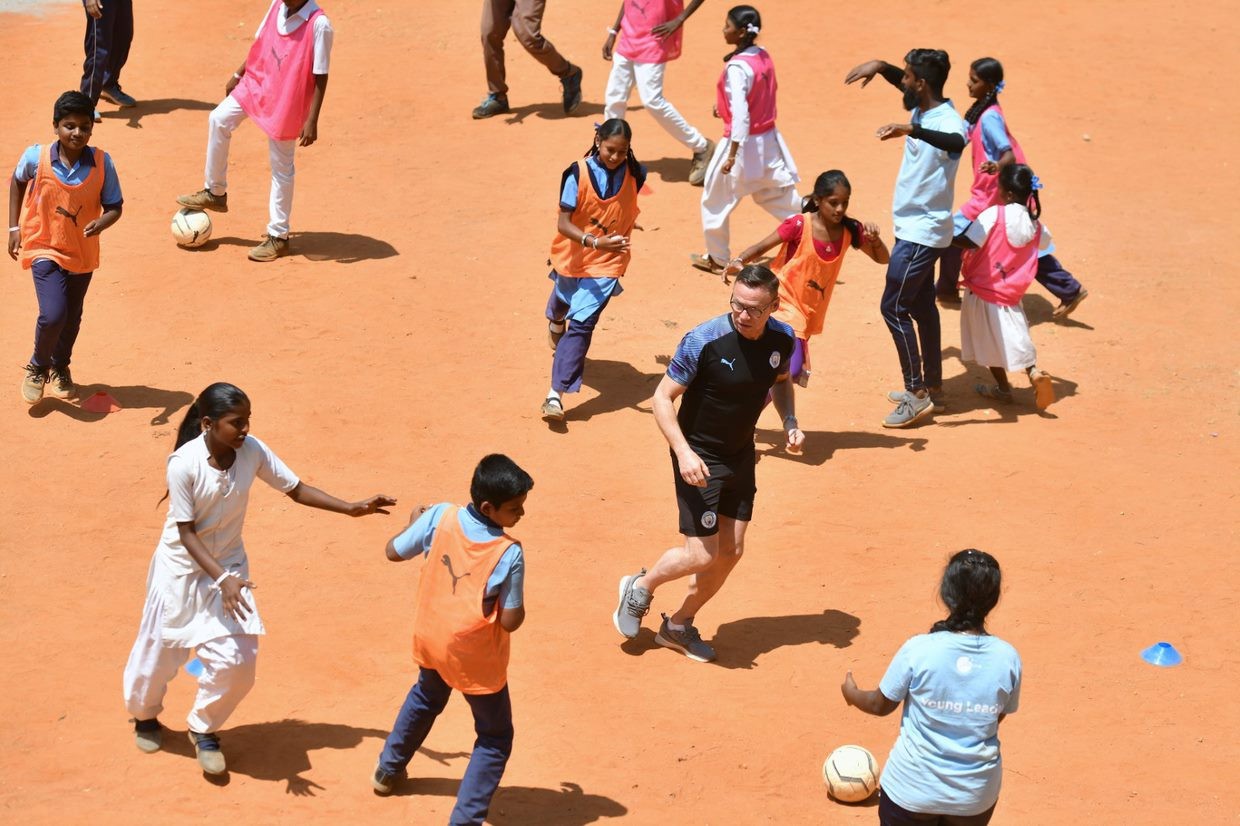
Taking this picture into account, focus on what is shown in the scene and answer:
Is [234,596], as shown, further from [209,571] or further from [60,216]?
[60,216]

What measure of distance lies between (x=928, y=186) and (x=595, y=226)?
7.56 feet

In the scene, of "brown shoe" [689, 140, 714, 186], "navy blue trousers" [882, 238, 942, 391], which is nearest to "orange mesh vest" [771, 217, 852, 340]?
"navy blue trousers" [882, 238, 942, 391]

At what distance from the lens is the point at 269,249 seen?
1193 centimetres

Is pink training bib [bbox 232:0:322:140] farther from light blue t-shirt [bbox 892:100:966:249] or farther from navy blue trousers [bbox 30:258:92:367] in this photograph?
light blue t-shirt [bbox 892:100:966:249]

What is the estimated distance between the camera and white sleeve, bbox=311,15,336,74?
11.3 metres

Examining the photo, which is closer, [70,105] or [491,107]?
[70,105]

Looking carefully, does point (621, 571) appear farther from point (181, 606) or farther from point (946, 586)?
point (946, 586)

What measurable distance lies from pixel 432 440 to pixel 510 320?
1.96m

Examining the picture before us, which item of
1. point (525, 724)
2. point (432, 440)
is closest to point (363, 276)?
point (432, 440)

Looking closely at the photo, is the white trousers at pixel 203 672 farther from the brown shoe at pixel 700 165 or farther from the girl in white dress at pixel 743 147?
the brown shoe at pixel 700 165

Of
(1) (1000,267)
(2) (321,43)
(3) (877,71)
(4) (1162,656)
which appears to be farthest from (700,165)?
(4) (1162,656)

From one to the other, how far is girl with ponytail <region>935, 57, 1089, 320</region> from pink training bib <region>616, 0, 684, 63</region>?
324cm

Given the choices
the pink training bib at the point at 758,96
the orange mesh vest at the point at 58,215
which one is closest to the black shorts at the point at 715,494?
the orange mesh vest at the point at 58,215

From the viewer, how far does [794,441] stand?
8398 mm
